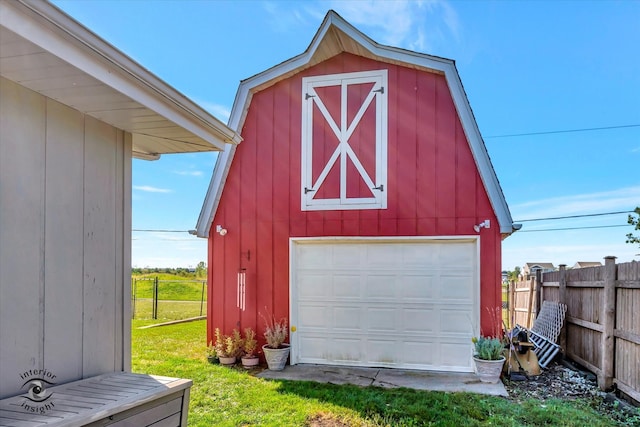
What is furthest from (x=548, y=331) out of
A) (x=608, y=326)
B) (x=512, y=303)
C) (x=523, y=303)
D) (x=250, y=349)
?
(x=250, y=349)

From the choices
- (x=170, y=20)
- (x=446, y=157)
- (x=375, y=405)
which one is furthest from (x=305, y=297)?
(x=170, y=20)

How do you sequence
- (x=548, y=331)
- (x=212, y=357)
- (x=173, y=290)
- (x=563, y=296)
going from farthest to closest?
1. (x=173, y=290)
2. (x=548, y=331)
3. (x=563, y=296)
4. (x=212, y=357)

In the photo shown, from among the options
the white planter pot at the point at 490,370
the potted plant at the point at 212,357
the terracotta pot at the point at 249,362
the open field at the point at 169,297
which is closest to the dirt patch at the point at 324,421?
the terracotta pot at the point at 249,362

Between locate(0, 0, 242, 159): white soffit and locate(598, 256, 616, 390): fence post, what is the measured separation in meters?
5.05

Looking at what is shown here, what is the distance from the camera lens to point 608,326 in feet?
17.8

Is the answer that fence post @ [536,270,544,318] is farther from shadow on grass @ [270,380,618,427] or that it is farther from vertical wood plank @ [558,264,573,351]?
shadow on grass @ [270,380,618,427]

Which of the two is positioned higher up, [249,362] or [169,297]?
[249,362]

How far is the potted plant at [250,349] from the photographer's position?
6.70 metres

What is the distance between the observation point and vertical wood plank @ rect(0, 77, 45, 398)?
207 cm

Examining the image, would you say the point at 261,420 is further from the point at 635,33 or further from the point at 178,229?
the point at 178,229

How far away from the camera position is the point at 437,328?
6.63 meters

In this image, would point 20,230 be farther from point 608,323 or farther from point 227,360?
point 608,323

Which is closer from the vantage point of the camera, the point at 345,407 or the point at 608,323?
the point at 345,407

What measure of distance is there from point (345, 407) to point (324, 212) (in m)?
3.13
